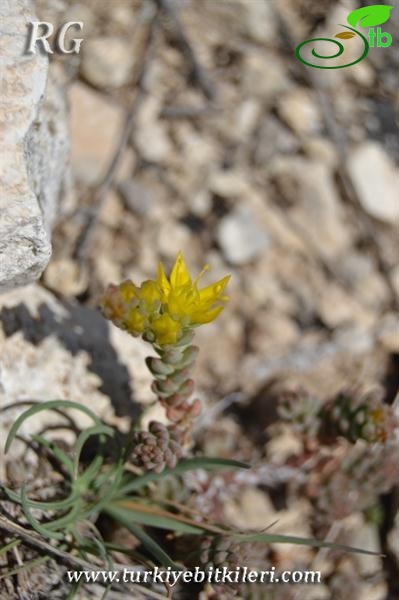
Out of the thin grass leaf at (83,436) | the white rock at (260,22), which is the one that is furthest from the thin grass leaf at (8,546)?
the white rock at (260,22)

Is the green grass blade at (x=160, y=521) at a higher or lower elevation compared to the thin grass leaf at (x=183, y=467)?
lower

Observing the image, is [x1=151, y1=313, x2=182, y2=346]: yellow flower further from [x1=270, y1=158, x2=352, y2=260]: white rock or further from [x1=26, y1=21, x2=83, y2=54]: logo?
[x1=270, y1=158, x2=352, y2=260]: white rock

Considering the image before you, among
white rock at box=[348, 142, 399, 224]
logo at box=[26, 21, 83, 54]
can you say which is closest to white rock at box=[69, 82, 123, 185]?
logo at box=[26, 21, 83, 54]

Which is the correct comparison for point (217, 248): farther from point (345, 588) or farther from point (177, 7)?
point (345, 588)

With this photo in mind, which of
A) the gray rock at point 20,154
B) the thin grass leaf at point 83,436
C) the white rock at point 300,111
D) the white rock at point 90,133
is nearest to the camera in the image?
the gray rock at point 20,154

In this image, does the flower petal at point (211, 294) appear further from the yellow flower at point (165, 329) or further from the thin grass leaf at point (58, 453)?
the thin grass leaf at point (58, 453)
